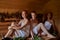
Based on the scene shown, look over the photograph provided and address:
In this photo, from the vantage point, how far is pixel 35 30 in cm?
352

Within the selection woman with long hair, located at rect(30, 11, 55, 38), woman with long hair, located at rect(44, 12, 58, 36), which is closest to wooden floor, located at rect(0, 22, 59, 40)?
woman with long hair, located at rect(30, 11, 55, 38)

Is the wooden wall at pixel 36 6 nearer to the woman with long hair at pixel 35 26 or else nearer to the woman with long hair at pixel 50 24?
the woman with long hair at pixel 50 24

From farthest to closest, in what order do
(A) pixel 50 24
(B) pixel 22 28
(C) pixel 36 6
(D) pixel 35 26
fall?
(C) pixel 36 6, (A) pixel 50 24, (D) pixel 35 26, (B) pixel 22 28

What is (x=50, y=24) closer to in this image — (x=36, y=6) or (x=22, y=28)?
(x=36, y=6)

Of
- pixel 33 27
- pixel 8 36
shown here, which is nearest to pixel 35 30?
pixel 33 27

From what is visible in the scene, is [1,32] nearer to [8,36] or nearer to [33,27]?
[8,36]

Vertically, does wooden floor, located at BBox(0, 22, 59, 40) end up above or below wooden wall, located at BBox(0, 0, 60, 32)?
below

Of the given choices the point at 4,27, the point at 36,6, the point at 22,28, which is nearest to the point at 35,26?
the point at 22,28

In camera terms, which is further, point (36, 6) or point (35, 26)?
point (36, 6)

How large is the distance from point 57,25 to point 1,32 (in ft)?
3.89

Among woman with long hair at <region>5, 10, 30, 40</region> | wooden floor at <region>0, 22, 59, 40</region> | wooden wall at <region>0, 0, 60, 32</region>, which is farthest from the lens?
wooden wall at <region>0, 0, 60, 32</region>

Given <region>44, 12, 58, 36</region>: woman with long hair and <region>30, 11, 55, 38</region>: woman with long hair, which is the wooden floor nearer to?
<region>30, 11, 55, 38</region>: woman with long hair

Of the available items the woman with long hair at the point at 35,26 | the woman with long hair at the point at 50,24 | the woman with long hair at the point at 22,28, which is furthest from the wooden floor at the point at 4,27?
the woman with long hair at the point at 50,24

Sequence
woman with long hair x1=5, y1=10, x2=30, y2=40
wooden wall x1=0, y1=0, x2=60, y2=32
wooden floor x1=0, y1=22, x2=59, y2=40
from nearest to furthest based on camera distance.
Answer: woman with long hair x1=5, y1=10, x2=30, y2=40 → wooden floor x1=0, y1=22, x2=59, y2=40 → wooden wall x1=0, y1=0, x2=60, y2=32
